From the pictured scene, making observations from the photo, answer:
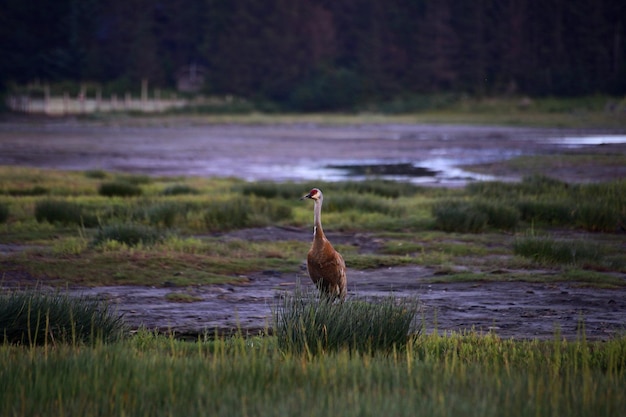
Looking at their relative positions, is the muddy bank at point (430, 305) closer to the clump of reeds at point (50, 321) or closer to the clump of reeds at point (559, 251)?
the clump of reeds at point (559, 251)

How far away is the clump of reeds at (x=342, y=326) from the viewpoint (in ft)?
28.2

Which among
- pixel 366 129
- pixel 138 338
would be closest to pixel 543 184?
pixel 138 338

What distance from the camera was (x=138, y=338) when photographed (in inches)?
379

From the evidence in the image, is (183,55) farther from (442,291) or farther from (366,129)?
(442,291)

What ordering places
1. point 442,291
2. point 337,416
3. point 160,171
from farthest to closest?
point 160,171, point 442,291, point 337,416

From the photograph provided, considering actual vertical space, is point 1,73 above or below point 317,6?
below

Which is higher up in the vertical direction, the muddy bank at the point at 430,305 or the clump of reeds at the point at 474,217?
the clump of reeds at the point at 474,217

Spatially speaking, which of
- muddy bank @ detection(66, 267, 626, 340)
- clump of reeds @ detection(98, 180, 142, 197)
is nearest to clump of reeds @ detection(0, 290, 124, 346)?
muddy bank @ detection(66, 267, 626, 340)

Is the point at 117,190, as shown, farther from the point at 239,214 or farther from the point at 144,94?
the point at 144,94

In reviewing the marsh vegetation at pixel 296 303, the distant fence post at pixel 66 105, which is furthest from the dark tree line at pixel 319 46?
the marsh vegetation at pixel 296 303

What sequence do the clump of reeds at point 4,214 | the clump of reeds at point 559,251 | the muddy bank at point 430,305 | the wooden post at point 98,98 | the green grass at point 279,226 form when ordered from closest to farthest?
1. the muddy bank at point 430,305
2. the green grass at point 279,226
3. the clump of reeds at point 559,251
4. the clump of reeds at point 4,214
5. the wooden post at point 98,98

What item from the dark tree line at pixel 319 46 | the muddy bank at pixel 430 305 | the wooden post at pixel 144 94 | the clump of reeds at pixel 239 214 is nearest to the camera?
the muddy bank at pixel 430 305

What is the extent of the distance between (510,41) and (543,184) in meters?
69.3

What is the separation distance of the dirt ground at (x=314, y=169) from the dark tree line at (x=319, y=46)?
732 inches
